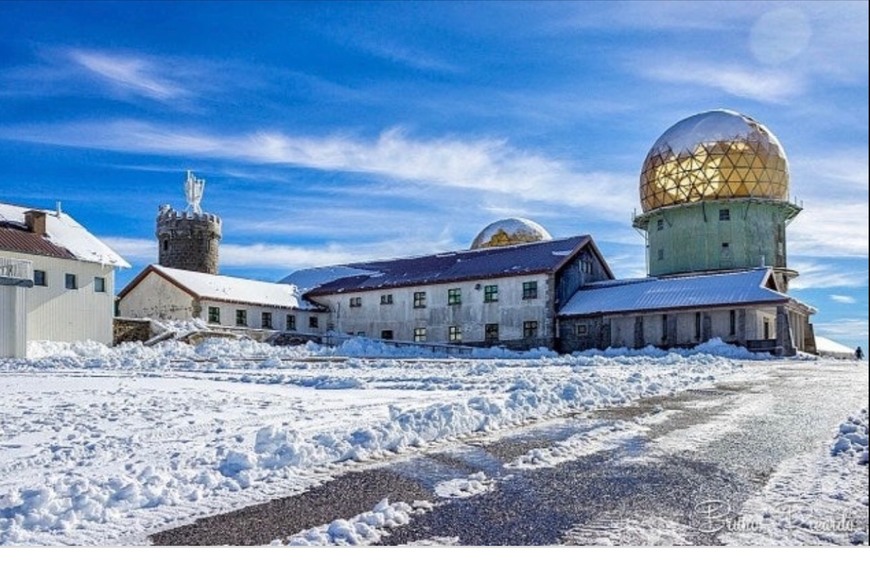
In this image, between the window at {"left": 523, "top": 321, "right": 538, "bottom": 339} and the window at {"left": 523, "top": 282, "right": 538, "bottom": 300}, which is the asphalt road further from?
the window at {"left": 523, "top": 282, "right": 538, "bottom": 300}

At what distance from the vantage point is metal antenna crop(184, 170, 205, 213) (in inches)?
240

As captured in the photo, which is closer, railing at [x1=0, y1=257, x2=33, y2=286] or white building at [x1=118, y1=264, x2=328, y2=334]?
railing at [x1=0, y1=257, x2=33, y2=286]

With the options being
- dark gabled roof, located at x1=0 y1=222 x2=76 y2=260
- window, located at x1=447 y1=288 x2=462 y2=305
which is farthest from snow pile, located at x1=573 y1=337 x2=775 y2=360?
dark gabled roof, located at x1=0 y1=222 x2=76 y2=260

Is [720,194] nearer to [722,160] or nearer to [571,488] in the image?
[722,160]

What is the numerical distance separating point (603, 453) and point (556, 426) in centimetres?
144

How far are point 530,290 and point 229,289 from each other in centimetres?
1338

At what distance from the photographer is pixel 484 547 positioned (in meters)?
3.77

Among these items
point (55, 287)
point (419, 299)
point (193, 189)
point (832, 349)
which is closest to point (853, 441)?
point (193, 189)

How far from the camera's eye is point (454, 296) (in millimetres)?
33688

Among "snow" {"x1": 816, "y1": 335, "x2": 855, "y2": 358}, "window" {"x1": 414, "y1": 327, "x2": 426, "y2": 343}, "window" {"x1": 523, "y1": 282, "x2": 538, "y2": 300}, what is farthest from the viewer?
"snow" {"x1": 816, "y1": 335, "x2": 855, "y2": 358}

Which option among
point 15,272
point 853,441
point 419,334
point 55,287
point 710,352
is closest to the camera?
point 853,441

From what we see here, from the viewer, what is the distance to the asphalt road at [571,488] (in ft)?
13.1

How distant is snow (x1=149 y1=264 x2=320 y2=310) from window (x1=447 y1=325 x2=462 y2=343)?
7365mm
